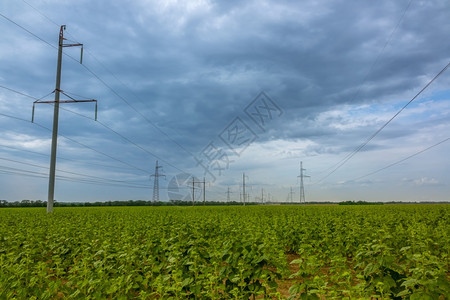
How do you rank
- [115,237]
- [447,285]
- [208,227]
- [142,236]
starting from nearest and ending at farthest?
[447,285]
[115,237]
[142,236]
[208,227]

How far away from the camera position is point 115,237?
31.1 feet

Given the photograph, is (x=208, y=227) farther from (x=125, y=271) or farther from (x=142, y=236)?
(x=125, y=271)

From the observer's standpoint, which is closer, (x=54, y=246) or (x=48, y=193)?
(x=54, y=246)

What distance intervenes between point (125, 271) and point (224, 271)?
6.36 feet

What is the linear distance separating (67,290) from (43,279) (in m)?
1.14

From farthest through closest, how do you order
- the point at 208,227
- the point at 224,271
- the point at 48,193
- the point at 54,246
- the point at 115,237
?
1. the point at 48,193
2. the point at 208,227
3. the point at 115,237
4. the point at 54,246
5. the point at 224,271

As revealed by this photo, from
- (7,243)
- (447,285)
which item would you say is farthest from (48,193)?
(447,285)

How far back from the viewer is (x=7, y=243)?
31.5 ft

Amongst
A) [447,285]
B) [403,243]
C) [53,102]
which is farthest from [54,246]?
[53,102]

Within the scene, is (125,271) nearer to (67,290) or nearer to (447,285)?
(67,290)

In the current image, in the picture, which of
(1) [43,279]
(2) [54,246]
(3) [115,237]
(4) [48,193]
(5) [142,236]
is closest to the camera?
(1) [43,279]

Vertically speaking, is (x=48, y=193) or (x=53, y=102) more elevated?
(x=53, y=102)

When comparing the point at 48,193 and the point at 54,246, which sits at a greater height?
the point at 48,193

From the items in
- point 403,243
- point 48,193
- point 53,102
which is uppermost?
point 53,102
